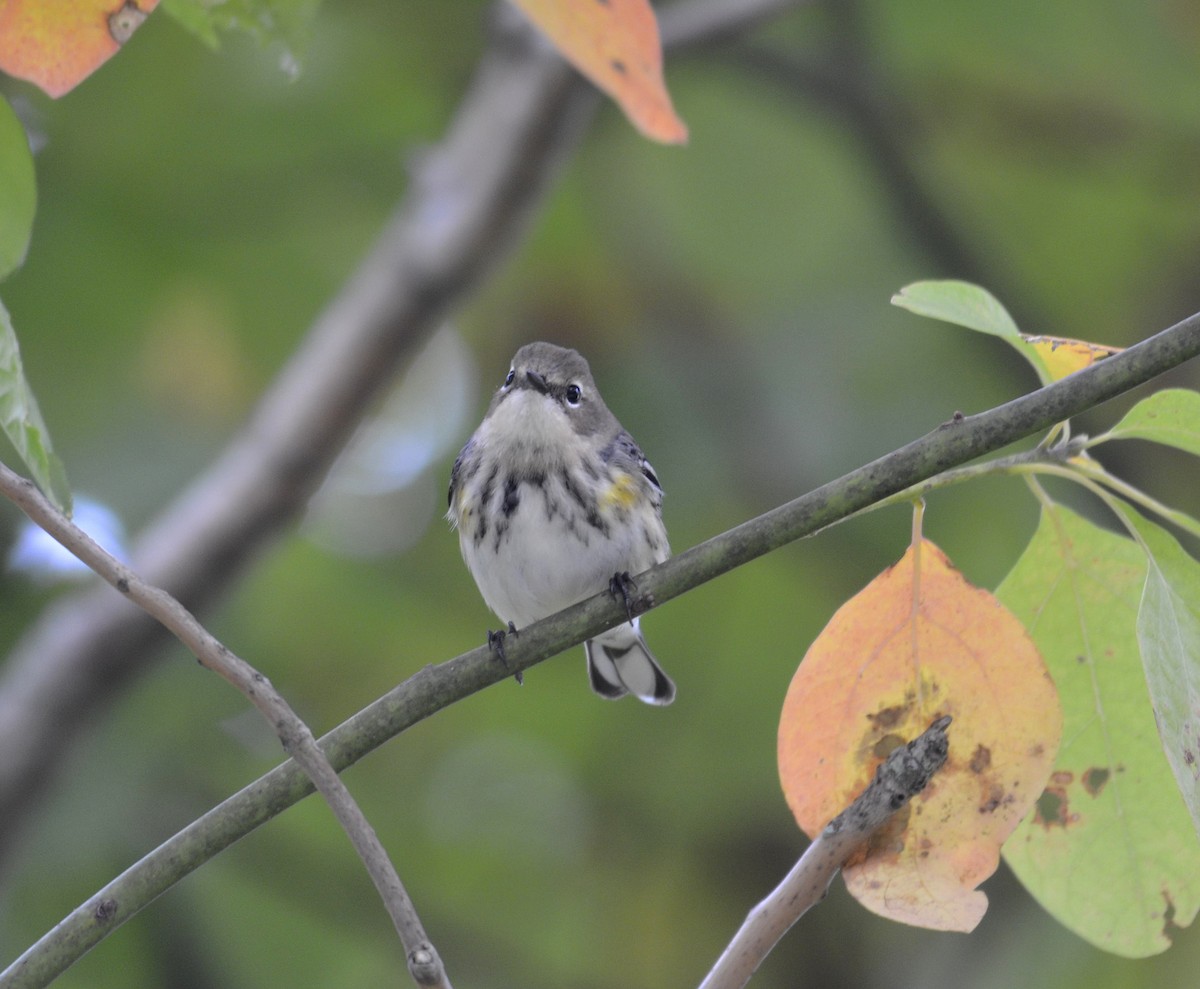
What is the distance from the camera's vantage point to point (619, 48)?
1.59 metres

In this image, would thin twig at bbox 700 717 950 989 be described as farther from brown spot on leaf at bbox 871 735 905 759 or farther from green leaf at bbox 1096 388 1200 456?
green leaf at bbox 1096 388 1200 456

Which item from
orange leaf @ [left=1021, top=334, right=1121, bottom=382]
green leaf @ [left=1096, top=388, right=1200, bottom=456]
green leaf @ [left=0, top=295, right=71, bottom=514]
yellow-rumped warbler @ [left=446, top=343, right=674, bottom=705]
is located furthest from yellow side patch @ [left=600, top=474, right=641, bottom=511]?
green leaf @ [left=0, top=295, right=71, bottom=514]

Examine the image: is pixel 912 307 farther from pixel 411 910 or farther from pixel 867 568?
pixel 867 568

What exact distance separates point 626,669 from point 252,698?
3068 millimetres

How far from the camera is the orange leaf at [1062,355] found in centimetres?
183

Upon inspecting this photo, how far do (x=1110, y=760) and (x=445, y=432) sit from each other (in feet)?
15.7

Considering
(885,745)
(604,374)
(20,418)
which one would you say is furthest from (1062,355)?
(604,374)

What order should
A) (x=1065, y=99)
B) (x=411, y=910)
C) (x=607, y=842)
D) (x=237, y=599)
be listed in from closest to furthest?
(x=411, y=910), (x=1065, y=99), (x=237, y=599), (x=607, y=842)

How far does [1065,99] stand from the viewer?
202 inches

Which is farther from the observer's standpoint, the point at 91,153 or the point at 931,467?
the point at 91,153

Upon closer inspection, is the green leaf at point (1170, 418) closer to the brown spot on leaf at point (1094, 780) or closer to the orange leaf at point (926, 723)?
the orange leaf at point (926, 723)

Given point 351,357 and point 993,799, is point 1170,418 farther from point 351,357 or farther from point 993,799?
point 351,357

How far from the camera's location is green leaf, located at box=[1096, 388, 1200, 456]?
5.61 feet

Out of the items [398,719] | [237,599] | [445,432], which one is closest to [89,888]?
[237,599]
